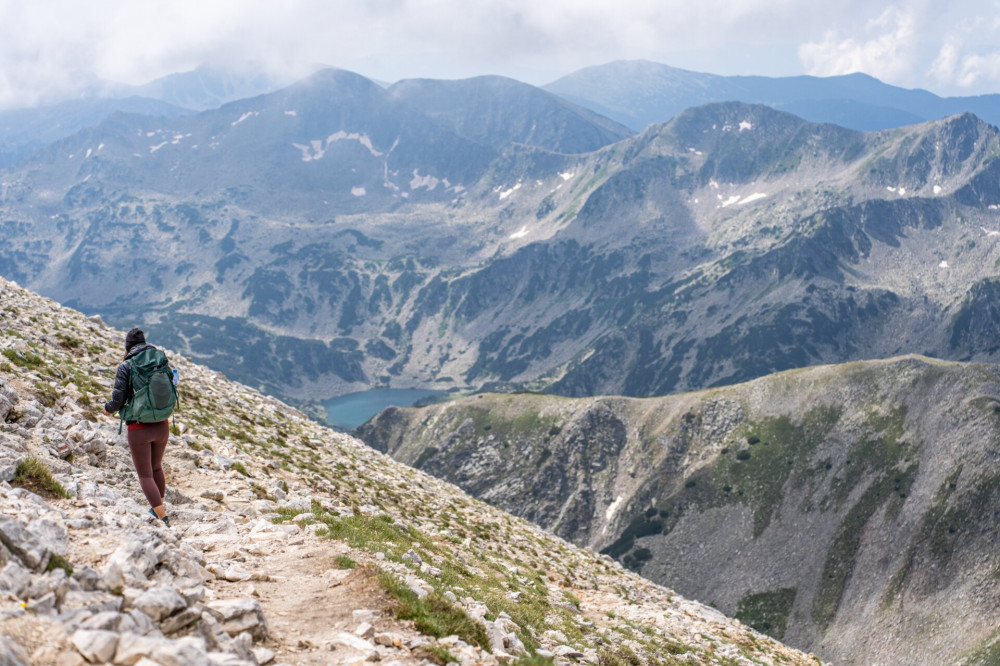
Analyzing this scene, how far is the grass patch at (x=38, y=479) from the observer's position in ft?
51.1

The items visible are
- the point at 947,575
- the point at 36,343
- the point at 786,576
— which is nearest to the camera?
the point at 36,343

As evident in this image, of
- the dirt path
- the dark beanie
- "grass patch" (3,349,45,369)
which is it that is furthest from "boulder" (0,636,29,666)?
"grass patch" (3,349,45,369)

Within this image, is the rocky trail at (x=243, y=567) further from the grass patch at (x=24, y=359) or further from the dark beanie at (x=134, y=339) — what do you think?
the dark beanie at (x=134, y=339)

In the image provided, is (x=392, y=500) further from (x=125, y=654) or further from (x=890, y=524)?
(x=890, y=524)

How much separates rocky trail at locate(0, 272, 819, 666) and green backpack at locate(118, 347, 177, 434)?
2.22 m

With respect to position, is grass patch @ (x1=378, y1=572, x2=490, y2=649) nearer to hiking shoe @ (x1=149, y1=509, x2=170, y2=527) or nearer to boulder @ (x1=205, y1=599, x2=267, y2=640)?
boulder @ (x1=205, y1=599, x2=267, y2=640)

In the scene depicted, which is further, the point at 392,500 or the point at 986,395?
the point at 986,395

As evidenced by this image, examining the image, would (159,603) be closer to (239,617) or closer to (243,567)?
(239,617)

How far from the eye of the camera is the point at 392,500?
35.9 metres

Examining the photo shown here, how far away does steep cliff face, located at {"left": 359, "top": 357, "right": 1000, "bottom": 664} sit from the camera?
124 meters

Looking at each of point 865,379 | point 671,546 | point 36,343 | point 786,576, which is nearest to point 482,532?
point 36,343

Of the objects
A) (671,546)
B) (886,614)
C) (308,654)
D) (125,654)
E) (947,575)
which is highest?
(125,654)

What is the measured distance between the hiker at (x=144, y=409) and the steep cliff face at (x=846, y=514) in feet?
420

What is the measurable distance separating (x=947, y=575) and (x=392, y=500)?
13301 centimetres
